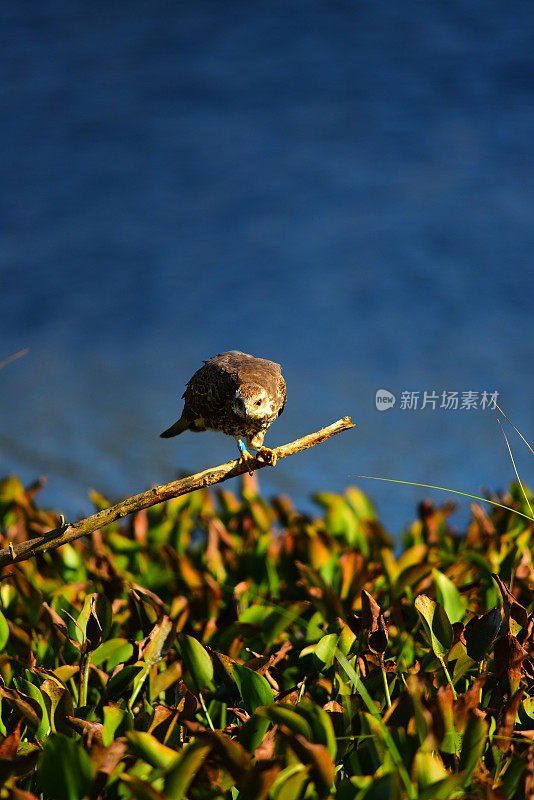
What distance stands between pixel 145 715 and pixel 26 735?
1.63ft

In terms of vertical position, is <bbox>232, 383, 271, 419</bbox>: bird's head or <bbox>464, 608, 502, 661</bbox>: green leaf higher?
<bbox>232, 383, 271, 419</bbox>: bird's head

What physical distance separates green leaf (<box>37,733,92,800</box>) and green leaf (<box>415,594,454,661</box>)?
1.13m

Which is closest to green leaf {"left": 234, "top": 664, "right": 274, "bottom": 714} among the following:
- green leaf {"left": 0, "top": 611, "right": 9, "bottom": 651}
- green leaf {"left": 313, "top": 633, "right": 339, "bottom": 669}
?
green leaf {"left": 313, "top": 633, "right": 339, "bottom": 669}

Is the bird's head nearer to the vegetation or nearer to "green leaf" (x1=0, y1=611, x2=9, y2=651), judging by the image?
the vegetation

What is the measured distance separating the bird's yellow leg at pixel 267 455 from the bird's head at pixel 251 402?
12 cm

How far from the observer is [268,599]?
3490 mm

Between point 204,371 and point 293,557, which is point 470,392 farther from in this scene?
point 293,557

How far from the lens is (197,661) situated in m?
2.27

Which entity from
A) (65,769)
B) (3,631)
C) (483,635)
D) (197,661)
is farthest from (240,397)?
(3,631)

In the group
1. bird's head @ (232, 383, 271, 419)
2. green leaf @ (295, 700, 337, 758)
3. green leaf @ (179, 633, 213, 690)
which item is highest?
bird's head @ (232, 383, 271, 419)

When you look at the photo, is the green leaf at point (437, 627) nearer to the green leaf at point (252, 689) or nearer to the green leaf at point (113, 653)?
the green leaf at point (252, 689)

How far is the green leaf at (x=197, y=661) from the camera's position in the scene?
226cm

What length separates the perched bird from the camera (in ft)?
7.85

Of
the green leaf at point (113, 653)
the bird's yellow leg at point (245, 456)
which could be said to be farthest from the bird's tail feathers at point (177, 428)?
the green leaf at point (113, 653)
